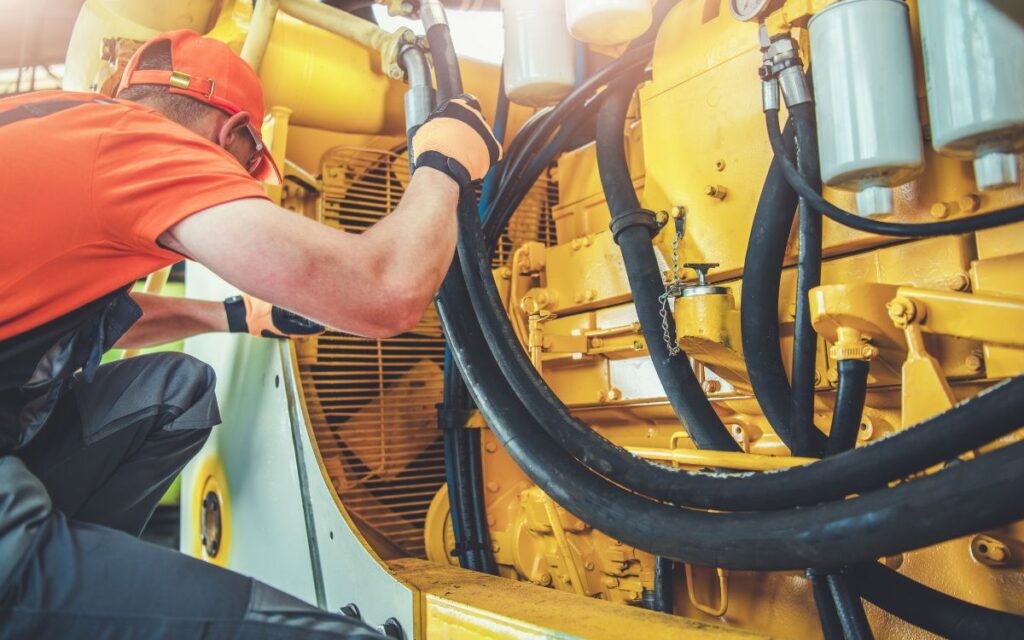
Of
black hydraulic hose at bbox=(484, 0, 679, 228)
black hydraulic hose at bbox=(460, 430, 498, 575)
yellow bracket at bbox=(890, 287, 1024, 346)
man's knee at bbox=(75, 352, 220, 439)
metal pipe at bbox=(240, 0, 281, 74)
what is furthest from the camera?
metal pipe at bbox=(240, 0, 281, 74)

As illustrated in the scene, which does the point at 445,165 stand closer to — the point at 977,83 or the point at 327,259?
the point at 327,259

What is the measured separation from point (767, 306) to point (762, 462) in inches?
10.9

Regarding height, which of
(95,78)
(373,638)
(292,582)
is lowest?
(292,582)

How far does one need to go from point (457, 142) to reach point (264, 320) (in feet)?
2.92

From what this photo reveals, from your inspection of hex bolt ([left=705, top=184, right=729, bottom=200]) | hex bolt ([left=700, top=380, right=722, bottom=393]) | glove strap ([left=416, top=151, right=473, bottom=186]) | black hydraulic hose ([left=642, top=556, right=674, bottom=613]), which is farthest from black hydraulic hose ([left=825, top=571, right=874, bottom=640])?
glove strap ([left=416, top=151, right=473, bottom=186])

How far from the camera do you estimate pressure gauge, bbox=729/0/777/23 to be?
53.1 inches

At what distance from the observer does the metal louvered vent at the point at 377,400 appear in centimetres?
212

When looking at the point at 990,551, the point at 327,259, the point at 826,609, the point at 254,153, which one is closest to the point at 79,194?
the point at 327,259

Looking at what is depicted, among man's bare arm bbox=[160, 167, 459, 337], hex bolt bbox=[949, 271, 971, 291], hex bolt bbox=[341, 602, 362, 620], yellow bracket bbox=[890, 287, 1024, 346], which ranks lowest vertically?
hex bolt bbox=[341, 602, 362, 620]

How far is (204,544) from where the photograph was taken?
103 inches

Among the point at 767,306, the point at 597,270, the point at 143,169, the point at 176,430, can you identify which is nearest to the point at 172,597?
the point at 143,169

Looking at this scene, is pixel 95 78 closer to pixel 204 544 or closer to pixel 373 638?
pixel 204 544

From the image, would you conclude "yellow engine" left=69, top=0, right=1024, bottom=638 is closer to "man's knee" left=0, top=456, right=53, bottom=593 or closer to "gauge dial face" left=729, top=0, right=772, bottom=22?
"gauge dial face" left=729, top=0, right=772, bottom=22

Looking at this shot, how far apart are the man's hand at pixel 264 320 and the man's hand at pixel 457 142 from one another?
0.67 metres
